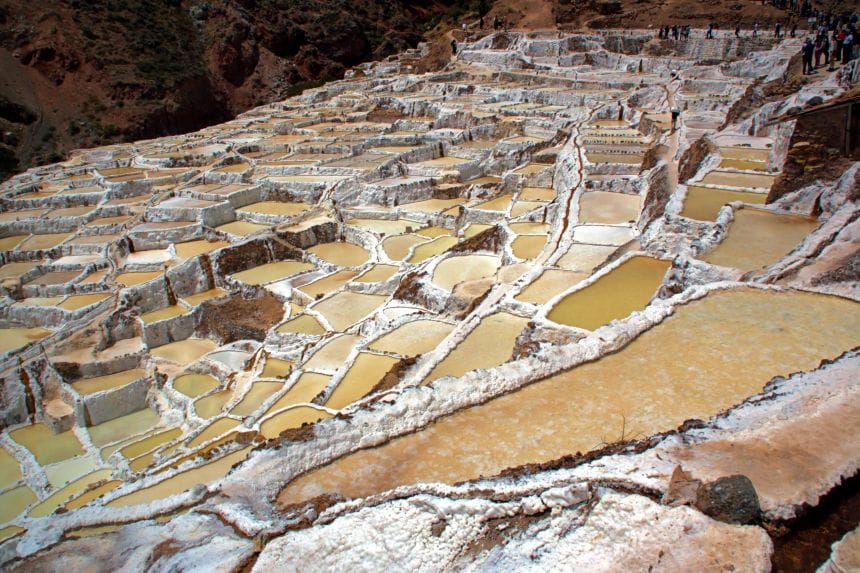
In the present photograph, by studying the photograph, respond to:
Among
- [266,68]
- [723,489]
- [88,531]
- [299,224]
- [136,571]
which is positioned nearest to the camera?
[723,489]

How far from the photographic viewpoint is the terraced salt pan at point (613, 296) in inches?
279

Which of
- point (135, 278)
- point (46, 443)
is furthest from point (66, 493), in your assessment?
point (135, 278)

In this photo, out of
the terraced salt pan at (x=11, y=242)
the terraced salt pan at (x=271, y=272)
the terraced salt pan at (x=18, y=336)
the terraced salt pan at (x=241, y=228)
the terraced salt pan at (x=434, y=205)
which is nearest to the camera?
the terraced salt pan at (x=18, y=336)

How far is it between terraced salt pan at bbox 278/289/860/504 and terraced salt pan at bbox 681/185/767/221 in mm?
3077

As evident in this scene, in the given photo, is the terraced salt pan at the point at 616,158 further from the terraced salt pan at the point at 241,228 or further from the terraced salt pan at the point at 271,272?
the terraced salt pan at the point at 241,228

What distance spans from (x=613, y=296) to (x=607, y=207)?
562cm

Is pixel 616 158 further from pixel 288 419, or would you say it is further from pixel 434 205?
pixel 288 419

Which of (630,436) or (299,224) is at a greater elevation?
(630,436)

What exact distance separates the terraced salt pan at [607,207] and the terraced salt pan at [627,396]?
20.2 ft

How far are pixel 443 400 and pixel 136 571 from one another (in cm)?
235

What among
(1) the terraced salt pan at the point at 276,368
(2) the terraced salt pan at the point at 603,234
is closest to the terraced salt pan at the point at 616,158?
(2) the terraced salt pan at the point at 603,234

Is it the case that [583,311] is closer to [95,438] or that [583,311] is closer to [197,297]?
[95,438]

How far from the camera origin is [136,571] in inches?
130

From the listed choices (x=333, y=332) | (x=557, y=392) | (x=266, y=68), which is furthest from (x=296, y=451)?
(x=266, y=68)
